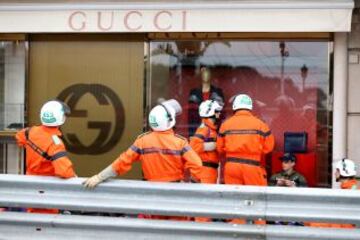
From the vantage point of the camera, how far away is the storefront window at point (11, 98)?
8547 mm

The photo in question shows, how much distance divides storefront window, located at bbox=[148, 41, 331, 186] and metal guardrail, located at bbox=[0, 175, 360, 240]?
4257 mm

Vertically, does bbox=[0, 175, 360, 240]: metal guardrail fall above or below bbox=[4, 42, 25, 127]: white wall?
below

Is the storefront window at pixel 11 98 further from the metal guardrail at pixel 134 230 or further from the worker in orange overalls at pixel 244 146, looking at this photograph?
the metal guardrail at pixel 134 230

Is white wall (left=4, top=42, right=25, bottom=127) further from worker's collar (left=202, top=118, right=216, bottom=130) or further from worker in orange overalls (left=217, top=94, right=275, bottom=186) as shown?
worker in orange overalls (left=217, top=94, right=275, bottom=186)

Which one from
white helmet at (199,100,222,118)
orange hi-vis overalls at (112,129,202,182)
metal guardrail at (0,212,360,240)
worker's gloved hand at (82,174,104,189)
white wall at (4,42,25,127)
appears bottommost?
metal guardrail at (0,212,360,240)

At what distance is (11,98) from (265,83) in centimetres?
360

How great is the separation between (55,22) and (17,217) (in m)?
4.41

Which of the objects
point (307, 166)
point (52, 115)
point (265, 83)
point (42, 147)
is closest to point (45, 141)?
point (42, 147)

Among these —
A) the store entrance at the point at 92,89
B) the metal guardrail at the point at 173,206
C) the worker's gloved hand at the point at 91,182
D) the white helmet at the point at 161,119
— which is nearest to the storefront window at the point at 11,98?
the store entrance at the point at 92,89

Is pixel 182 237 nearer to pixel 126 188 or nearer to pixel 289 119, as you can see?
pixel 126 188

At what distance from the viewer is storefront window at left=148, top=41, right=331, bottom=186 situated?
8009 mm

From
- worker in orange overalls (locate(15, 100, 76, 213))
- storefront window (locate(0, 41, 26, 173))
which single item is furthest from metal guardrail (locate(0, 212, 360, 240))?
storefront window (locate(0, 41, 26, 173))

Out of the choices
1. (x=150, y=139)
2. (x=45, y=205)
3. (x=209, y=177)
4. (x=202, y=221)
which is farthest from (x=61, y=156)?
(x=209, y=177)

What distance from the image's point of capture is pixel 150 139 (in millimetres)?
5176
